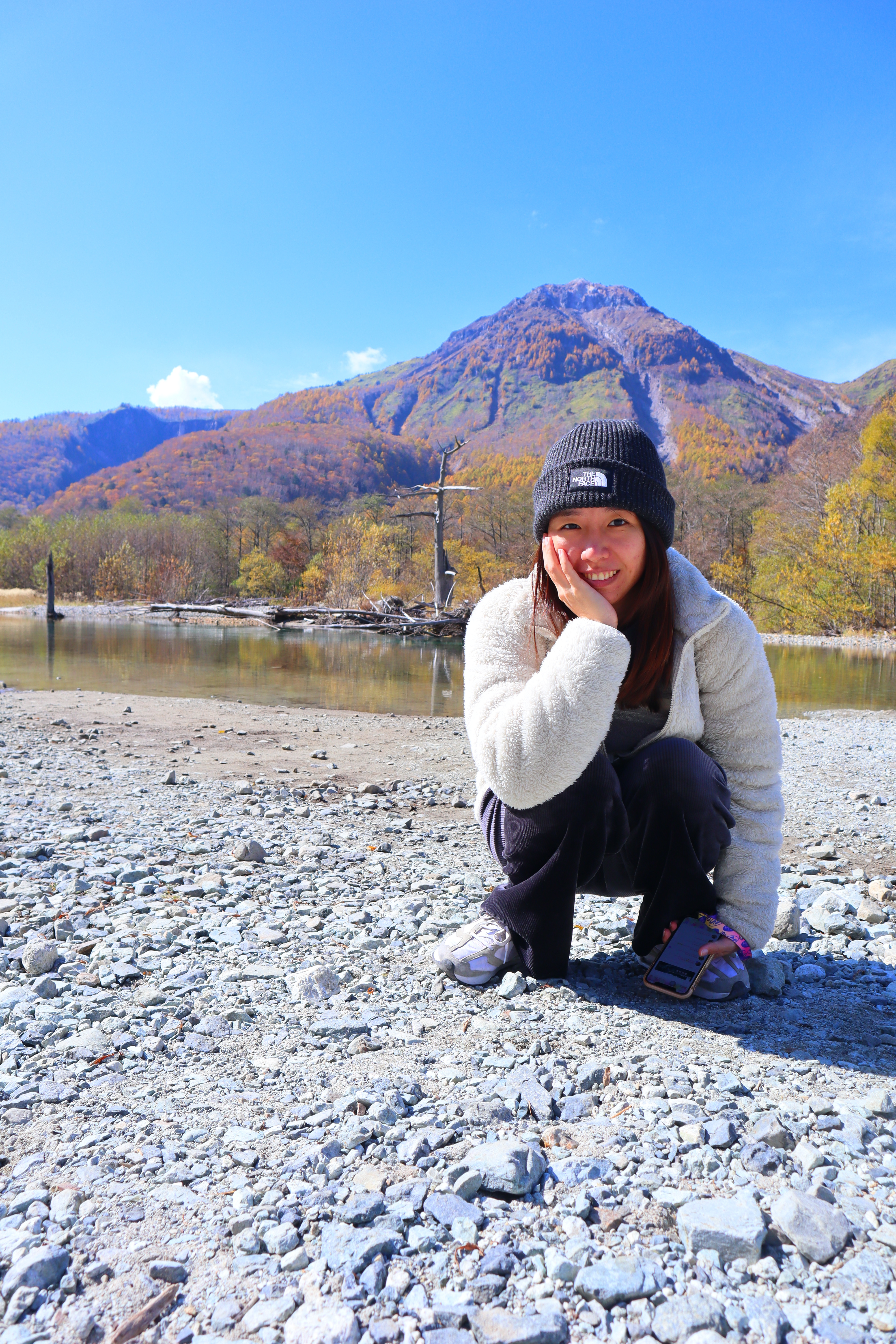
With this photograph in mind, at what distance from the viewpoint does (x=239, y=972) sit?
7.20 feet

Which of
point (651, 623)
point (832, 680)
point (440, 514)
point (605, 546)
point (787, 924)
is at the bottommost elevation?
point (832, 680)

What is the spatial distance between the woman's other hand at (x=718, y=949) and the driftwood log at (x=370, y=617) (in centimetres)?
1934

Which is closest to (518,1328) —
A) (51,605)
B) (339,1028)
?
(339,1028)

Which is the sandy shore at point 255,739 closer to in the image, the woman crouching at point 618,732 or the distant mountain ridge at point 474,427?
the woman crouching at point 618,732

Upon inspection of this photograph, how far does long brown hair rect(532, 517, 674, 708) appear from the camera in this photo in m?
2.00

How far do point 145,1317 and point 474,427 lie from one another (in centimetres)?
17859

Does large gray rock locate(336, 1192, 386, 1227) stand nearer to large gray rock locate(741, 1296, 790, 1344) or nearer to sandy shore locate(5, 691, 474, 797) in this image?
large gray rock locate(741, 1296, 790, 1344)

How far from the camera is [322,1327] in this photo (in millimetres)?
1039

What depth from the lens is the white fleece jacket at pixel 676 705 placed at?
182cm

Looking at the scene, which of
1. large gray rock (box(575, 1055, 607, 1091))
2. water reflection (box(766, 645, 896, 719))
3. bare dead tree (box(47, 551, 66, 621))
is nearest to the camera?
large gray rock (box(575, 1055, 607, 1091))

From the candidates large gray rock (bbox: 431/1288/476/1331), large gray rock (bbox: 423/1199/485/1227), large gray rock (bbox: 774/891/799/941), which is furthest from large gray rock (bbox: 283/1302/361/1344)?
large gray rock (bbox: 774/891/799/941)

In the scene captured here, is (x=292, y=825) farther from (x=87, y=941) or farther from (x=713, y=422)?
(x=713, y=422)

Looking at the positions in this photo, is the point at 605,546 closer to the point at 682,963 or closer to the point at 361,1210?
the point at 682,963

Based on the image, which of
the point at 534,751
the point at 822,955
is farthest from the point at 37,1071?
the point at 822,955
